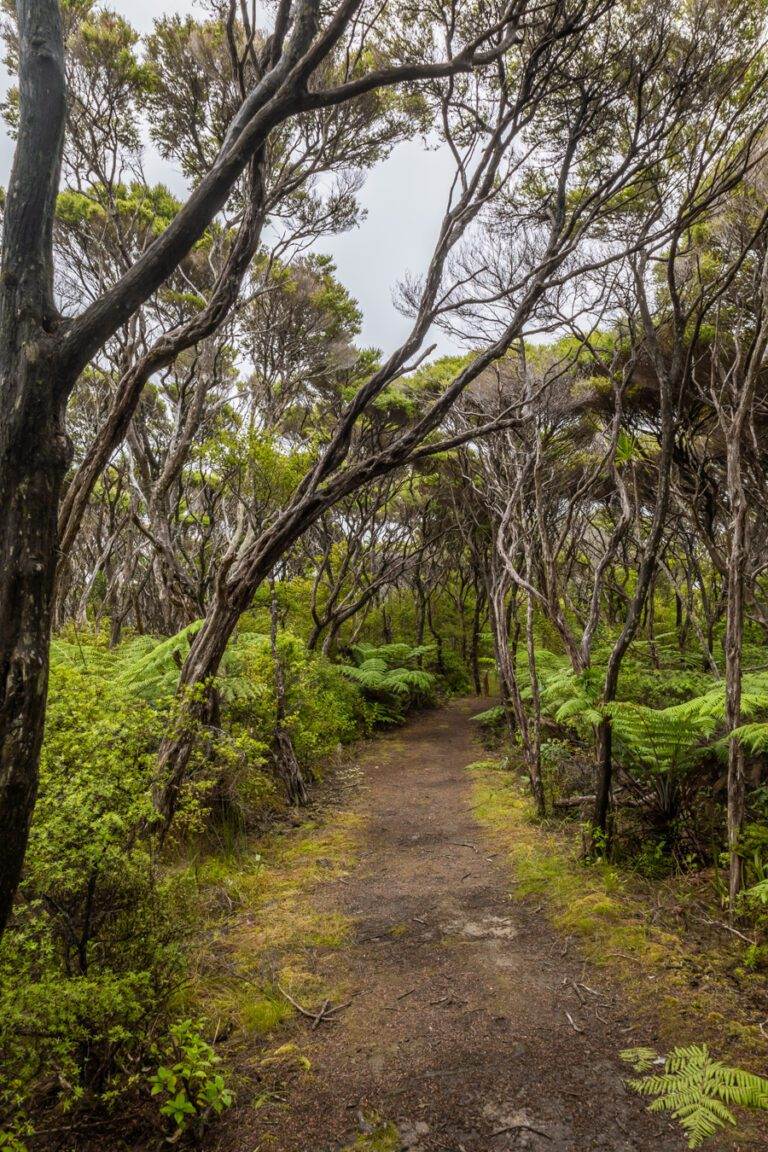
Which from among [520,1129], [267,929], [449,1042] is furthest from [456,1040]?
[267,929]

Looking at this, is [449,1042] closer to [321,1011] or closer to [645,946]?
[321,1011]

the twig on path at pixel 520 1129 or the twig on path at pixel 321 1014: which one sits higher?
the twig on path at pixel 520 1129

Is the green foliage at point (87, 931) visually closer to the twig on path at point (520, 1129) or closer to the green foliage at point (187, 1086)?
the green foliage at point (187, 1086)

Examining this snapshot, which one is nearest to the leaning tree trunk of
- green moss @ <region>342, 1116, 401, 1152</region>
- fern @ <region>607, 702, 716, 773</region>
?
fern @ <region>607, 702, 716, 773</region>

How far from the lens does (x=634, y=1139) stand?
2.20 meters

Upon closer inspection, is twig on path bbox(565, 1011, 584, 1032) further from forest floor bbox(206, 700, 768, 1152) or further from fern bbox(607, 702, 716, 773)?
fern bbox(607, 702, 716, 773)

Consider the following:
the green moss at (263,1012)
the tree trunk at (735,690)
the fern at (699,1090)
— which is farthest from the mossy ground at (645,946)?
the green moss at (263,1012)

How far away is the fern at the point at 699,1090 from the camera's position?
85.3 inches

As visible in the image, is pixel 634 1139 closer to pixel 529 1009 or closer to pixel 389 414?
pixel 529 1009

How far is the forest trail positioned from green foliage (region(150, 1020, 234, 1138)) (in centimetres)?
11

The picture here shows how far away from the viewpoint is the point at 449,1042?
2816 millimetres

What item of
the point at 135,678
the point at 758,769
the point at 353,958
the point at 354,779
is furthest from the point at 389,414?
the point at 353,958

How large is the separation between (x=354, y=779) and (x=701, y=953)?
18.3ft

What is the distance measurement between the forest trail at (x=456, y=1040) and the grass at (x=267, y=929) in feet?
0.53
